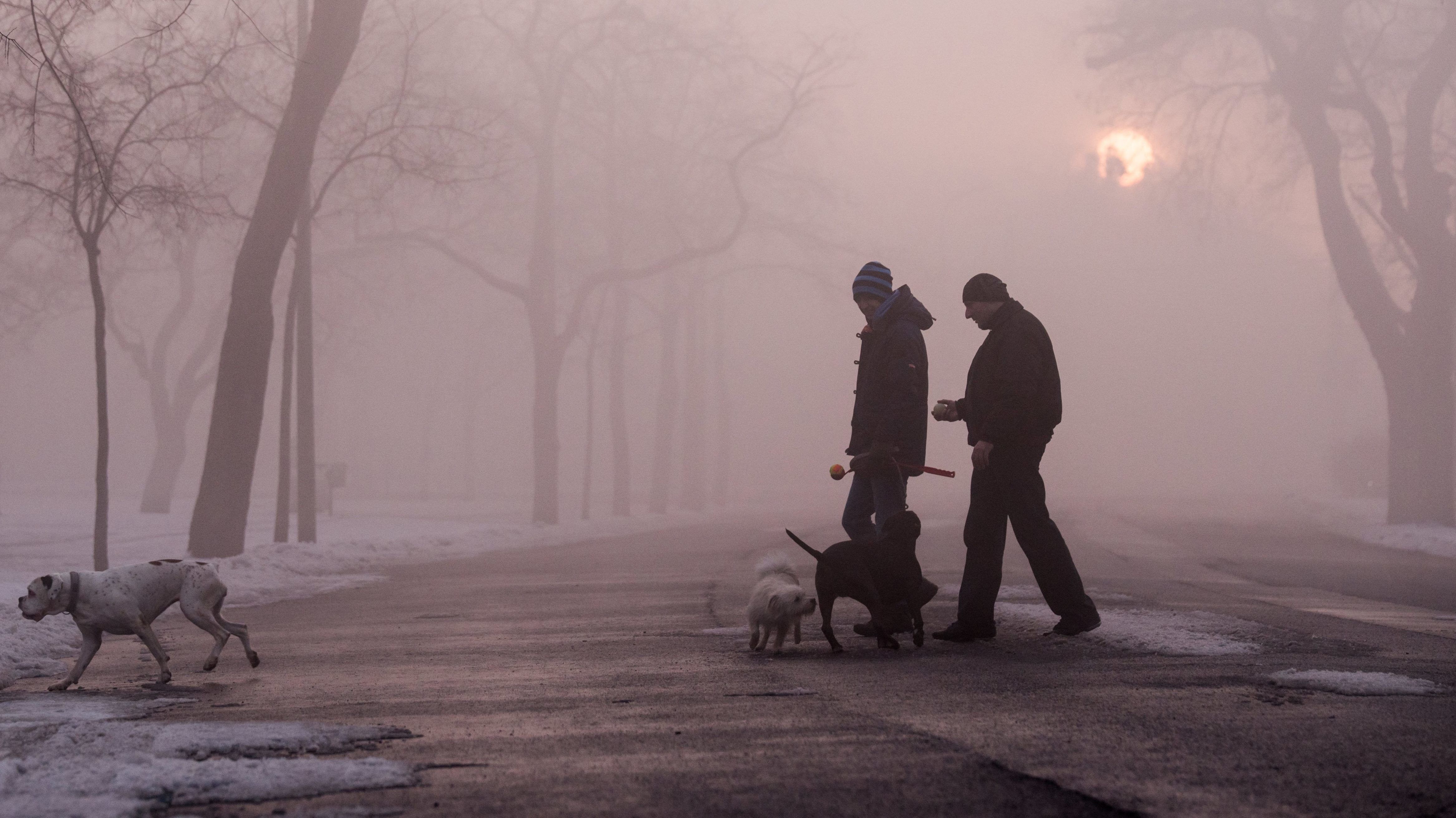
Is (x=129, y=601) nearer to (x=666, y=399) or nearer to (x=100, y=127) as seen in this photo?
(x=100, y=127)

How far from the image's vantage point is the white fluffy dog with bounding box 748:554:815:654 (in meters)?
6.33

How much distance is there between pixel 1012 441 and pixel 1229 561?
9.16 metres

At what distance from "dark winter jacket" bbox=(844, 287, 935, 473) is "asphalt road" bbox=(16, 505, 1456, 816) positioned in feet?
3.91

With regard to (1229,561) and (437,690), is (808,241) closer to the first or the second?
(1229,561)

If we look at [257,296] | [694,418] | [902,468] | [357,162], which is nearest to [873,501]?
[902,468]

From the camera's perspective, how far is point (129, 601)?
5926 millimetres

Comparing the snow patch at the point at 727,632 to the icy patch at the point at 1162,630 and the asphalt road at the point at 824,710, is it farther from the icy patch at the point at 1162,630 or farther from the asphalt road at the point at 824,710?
the icy patch at the point at 1162,630

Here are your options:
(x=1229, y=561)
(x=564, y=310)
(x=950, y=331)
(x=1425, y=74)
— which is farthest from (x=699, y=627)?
(x=950, y=331)

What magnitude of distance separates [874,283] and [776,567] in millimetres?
1973

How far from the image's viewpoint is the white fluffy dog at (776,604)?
20.8ft

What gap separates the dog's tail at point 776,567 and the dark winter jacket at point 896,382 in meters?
0.99

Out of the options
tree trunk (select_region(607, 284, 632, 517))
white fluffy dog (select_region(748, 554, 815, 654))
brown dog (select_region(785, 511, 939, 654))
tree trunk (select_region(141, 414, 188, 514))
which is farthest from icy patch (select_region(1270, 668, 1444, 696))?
tree trunk (select_region(141, 414, 188, 514))

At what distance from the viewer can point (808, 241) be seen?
33.8m

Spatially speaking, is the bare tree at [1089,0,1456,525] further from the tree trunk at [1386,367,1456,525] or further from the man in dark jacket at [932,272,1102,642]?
the man in dark jacket at [932,272,1102,642]
